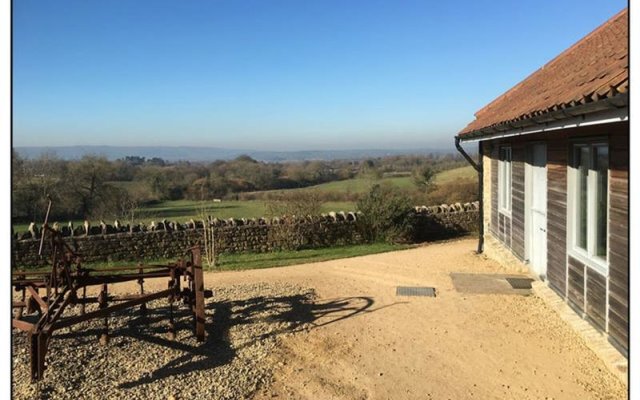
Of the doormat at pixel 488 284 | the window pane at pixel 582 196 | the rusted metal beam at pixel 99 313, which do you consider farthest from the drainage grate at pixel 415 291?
the rusted metal beam at pixel 99 313

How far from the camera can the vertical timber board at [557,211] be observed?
6.46 meters

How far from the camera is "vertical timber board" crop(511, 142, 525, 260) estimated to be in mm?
9195

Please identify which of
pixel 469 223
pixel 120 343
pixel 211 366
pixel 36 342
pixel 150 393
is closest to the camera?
pixel 36 342

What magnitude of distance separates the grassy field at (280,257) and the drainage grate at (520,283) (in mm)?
5351

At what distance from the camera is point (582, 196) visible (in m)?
5.89

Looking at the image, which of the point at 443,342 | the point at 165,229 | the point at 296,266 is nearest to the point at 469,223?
the point at 296,266

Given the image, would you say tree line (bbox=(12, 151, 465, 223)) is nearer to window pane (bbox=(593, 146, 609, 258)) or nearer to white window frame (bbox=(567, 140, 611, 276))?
white window frame (bbox=(567, 140, 611, 276))

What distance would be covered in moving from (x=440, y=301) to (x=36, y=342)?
6.02m

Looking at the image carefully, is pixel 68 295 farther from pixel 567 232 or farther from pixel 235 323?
pixel 567 232

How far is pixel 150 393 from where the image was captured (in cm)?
452

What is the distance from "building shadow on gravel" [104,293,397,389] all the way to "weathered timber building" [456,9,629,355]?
10.7 feet

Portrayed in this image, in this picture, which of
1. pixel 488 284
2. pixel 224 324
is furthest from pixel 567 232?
pixel 224 324

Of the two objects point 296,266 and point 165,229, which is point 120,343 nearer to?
point 296,266

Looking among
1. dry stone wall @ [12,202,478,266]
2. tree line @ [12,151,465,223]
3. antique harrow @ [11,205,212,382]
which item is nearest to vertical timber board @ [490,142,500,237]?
dry stone wall @ [12,202,478,266]
